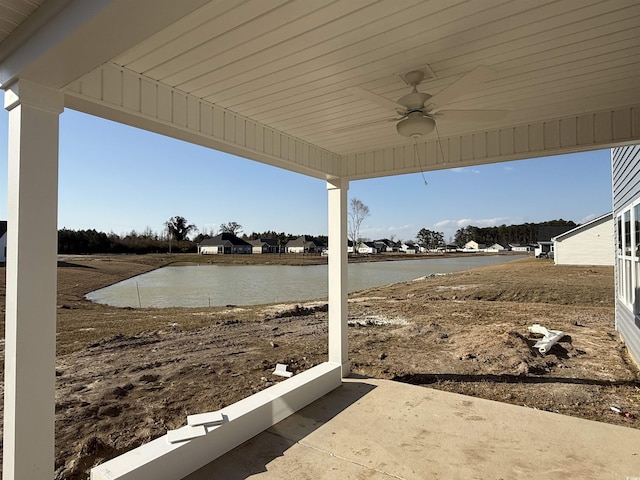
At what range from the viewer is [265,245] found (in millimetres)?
44281

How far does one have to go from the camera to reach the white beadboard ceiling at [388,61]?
1.56 m

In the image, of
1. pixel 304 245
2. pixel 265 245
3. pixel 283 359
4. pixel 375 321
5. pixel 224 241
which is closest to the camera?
pixel 283 359

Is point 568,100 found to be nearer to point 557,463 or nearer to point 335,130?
point 335,130

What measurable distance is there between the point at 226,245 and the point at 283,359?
36414 mm

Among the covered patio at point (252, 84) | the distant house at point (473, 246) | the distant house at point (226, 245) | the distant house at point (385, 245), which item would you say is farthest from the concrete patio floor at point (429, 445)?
the distant house at point (473, 246)

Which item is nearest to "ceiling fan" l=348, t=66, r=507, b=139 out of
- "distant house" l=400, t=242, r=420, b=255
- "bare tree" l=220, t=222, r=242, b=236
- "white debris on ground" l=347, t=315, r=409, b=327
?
"white debris on ground" l=347, t=315, r=409, b=327

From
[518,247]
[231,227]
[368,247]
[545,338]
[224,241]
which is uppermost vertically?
[231,227]

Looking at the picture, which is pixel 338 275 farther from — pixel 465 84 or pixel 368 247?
pixel 368 247

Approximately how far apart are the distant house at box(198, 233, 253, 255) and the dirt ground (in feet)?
97.0

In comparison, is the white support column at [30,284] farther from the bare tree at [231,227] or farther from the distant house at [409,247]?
the distant house at [409,247]

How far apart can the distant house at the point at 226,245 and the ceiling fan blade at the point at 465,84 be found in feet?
119

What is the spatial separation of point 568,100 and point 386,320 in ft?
17.9

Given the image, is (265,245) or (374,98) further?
(265,245)

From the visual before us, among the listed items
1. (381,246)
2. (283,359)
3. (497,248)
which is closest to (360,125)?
(283,359)
